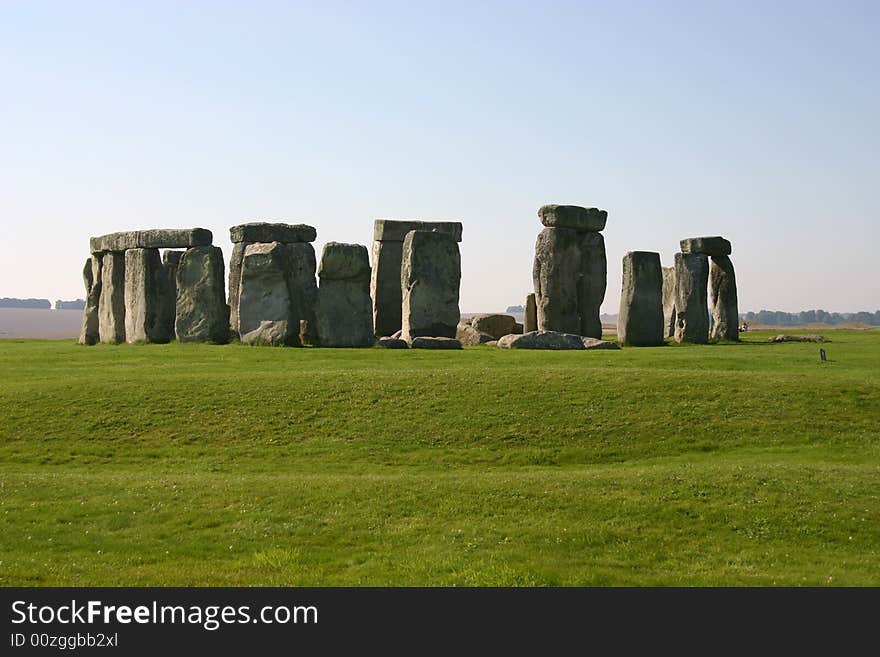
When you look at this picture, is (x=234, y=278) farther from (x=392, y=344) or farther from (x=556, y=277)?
(x=556, y=277)

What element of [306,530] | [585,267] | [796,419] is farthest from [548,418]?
[585,267]

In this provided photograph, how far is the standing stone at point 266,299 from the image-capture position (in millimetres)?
34344

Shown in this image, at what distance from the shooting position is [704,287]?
40125 mm

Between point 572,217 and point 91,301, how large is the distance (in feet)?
55.5

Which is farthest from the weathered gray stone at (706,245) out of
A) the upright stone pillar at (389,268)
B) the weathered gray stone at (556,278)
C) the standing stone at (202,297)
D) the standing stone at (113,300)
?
the standing stone at (113,300)

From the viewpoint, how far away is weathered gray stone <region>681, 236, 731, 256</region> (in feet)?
137

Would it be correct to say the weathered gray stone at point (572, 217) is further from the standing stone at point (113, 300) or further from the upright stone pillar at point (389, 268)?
the standing stone at point (113, 300)

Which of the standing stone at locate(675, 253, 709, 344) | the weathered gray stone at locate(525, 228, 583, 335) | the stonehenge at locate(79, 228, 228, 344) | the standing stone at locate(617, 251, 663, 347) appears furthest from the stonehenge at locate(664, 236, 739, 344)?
the stonehenge at locate(79, 228, 228, 344)

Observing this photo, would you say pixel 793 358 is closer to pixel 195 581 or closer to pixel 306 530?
pixel 306 530

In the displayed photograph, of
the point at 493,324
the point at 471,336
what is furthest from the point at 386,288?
the point at 471,336

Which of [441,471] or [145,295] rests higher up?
[145,295]

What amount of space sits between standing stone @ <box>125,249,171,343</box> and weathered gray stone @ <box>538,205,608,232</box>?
42.1 feet

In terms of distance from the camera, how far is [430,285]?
35.8 m

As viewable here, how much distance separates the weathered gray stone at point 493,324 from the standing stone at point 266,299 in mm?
9000
